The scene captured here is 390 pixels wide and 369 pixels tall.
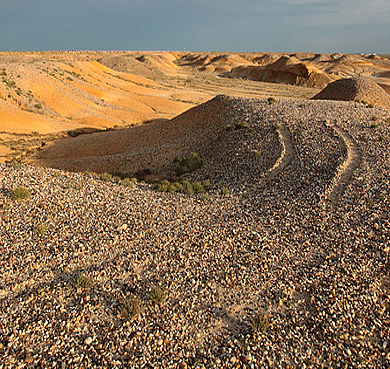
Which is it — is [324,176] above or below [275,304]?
above

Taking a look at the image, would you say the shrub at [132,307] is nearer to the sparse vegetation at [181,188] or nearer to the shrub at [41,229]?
the shrub at [41,229]

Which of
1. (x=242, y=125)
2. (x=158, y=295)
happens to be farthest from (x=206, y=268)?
(x=242, y=125)

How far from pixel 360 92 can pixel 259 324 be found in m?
25.3

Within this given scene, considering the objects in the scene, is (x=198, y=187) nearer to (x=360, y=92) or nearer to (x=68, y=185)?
(x=68, y=185)

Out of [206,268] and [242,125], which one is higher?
[242,125]

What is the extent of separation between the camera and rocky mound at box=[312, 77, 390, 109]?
2439 cm

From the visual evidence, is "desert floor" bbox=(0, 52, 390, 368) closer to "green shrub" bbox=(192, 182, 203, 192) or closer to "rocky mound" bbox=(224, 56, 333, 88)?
"green shrub" bbox=(192, 182, 203, 192)

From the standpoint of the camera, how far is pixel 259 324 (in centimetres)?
531

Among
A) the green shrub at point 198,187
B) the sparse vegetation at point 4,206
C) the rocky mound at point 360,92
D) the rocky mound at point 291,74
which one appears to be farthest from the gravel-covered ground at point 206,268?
the rocky mound at point 291,74

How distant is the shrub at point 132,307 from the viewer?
213 inches

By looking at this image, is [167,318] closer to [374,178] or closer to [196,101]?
[374,178]

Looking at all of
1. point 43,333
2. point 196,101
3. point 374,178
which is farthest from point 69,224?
point 196,101

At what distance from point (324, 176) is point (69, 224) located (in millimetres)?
8828

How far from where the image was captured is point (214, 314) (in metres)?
5.63
